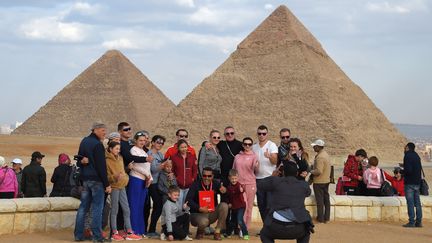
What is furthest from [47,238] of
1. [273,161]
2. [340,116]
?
[340,116]

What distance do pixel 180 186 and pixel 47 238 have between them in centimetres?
166

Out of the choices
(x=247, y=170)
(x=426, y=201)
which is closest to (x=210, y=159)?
(x=247, y=170)

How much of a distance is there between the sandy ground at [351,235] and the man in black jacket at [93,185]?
287mm

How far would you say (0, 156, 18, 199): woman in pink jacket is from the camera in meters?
10.9

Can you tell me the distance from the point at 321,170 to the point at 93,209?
11.6 ft

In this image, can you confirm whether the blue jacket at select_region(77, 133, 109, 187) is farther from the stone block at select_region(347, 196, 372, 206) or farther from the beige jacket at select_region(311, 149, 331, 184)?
the stone block at select_region(347, 196, 372, 206)

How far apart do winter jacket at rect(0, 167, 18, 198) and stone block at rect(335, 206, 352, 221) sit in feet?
13.9

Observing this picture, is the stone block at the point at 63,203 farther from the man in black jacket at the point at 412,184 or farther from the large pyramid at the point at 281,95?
the large pyramid at the point at 281,95

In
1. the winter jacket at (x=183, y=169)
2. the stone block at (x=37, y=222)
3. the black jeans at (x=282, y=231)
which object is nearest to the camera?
the black jeans at (x=282, y=231)

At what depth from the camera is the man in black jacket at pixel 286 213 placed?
736cm

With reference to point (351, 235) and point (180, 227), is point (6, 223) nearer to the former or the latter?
point (180, 227)

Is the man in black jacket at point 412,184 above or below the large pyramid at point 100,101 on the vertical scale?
below

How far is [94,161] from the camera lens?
31.0 ft

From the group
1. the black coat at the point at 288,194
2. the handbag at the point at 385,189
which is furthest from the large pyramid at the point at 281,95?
the black coat at the point at 288,194
